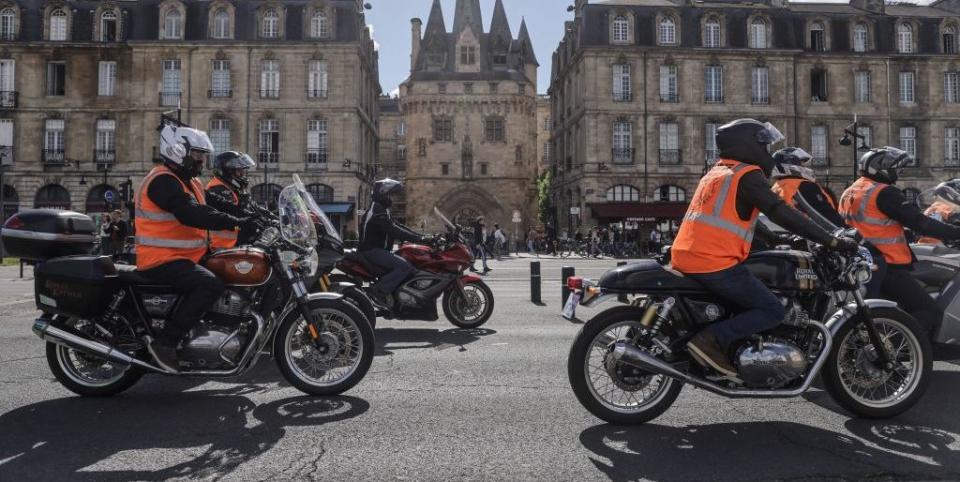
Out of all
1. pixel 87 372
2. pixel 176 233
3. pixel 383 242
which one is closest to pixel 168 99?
pixel 383 242

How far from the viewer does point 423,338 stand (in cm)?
753

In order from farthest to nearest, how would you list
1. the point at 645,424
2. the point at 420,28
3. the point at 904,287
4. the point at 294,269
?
the point at 420,28
the point at 904,287
the point at 294,269
the point at 645,424

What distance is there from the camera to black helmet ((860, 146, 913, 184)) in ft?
17.7

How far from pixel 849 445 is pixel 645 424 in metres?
1.02

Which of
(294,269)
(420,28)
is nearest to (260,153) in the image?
(420,28)

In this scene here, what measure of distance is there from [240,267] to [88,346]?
3.39 feet

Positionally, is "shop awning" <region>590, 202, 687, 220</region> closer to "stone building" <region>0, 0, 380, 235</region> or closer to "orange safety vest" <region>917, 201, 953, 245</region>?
"stone building" <region>0, 0, 380, 235</region>

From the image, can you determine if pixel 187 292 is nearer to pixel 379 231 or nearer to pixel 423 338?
pixel 423 338

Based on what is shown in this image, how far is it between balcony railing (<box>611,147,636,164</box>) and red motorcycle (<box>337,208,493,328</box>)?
29876mm

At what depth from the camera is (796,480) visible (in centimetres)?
316

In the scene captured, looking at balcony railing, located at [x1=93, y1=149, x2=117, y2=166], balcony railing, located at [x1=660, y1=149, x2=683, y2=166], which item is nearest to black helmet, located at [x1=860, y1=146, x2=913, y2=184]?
balcony railing, located at [x1=660, y1=149, x2=683, y2=166]

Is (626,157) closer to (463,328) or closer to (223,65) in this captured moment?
(223,65)

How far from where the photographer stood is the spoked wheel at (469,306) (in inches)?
329

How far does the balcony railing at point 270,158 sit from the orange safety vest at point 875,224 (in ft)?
110
